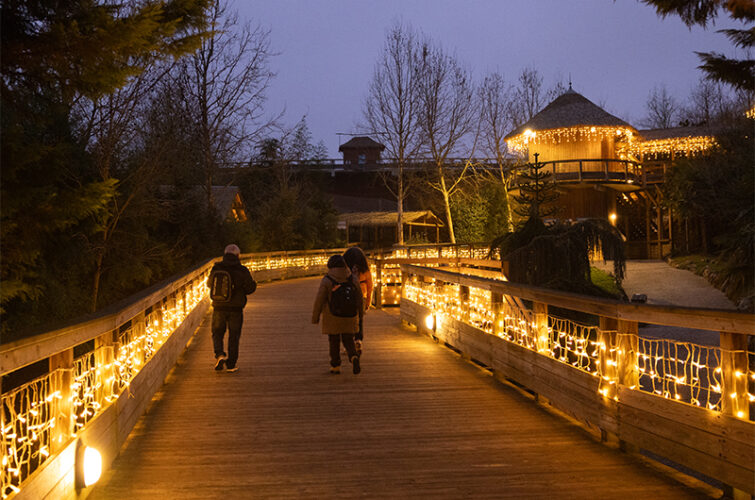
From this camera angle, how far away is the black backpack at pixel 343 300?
7.81 meters

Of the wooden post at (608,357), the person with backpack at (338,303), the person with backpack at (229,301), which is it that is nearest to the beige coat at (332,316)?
the person with backpack at (338,303)

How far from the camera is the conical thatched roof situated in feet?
124

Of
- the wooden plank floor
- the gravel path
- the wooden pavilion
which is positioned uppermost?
the wooden pavilion

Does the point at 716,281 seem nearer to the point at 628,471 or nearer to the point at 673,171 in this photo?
the point at 673,171

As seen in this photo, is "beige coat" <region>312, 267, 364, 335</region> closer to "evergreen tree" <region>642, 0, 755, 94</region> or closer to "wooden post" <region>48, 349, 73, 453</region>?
"wooden post" <region>48, 349, 73, 453</region>

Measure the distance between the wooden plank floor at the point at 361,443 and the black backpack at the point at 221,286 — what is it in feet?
3.13

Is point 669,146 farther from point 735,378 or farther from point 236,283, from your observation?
point 735,378

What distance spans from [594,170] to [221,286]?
32419 millimetres

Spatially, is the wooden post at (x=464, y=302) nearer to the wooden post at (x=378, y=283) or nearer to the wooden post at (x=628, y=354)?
A: the wooden post at (x=628, y=354)

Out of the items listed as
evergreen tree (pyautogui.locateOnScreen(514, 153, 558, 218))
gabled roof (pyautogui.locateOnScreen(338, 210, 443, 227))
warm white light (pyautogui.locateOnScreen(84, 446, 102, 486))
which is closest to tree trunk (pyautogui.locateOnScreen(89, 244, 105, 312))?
evergreen tree (pyautogui.locateOnScreen(514, 153, 558, 218))

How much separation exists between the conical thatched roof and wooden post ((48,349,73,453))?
3662 cm

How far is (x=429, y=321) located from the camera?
1077cm

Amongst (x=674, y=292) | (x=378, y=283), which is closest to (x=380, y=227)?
(x=674, y=292)

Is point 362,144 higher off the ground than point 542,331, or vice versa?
point 362,144
